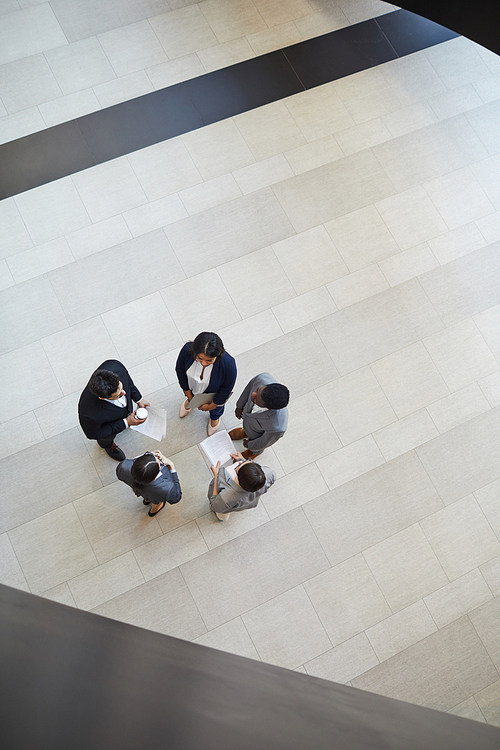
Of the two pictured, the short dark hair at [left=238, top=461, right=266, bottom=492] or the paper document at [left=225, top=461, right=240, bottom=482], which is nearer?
the short dark hair at [left=238, top=461, right=266, bottom=492]

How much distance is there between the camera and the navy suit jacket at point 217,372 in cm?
383

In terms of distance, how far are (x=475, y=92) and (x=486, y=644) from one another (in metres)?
5.99

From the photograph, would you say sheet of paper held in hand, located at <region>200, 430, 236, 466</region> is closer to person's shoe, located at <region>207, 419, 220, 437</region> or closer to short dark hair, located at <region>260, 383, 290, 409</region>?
person's shoe, located at <region>207, 419, 220, 437</region>

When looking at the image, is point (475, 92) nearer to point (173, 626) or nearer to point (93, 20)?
point (93, 20)

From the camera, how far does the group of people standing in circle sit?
137 inches

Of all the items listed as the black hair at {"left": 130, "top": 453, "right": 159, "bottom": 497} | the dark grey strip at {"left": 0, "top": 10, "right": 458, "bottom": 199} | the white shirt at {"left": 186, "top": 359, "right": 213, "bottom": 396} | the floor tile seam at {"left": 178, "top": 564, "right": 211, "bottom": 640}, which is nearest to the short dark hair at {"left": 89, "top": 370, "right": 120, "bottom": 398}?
the black hair at {"left": 130, "top": 453, "right": 159, "bottom": 497}

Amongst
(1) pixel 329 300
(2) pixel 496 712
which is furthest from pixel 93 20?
(2) pixel 496 712

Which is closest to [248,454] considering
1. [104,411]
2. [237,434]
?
[237,434]

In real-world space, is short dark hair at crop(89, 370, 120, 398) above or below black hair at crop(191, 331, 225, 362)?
above

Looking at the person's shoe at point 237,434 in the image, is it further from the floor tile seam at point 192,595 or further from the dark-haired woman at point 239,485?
the floor tile seam at point 192,595

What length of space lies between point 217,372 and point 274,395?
1.79 feet

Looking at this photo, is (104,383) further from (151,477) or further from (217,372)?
(217,372)

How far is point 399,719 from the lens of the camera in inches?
44.5

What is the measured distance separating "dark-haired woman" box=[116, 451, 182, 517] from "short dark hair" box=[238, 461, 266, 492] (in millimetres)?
585
